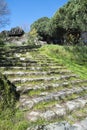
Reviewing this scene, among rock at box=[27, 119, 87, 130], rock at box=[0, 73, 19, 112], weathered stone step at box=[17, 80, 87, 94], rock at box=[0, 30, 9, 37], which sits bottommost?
rock at box=[27, 119, 87, 130]

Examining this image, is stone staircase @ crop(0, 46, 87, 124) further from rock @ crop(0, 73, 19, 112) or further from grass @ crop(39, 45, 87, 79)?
grass @ crop(39, 45, 87, 79)

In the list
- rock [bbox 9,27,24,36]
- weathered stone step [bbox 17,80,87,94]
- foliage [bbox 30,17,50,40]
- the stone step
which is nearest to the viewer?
weathered stone step [bbox 17,80,87,94]

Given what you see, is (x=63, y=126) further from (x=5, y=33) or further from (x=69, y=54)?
(x=5, y=33)

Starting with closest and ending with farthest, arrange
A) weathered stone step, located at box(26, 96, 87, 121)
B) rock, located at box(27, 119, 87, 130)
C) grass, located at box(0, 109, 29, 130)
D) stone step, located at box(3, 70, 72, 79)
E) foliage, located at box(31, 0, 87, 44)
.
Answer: grass, located at box(0, 109, 29, 130), rock, located at box(27, 119, 87, 130), weathered stone step, located at box(26, 96, 87, 121), stone step, located at box(3, 70, 72, 79), foliage, located at box(31, 0, 87, 44)

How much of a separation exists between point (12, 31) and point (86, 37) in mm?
12036

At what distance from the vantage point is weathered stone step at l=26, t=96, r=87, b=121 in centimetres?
529

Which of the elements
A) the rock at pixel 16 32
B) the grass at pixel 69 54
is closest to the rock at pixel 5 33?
the rock at pixel 16 32

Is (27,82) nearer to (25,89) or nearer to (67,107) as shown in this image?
(25,89)

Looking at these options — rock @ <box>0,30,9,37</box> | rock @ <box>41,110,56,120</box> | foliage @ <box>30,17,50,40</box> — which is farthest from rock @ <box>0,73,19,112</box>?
foliage @ <box>30,17,50,40</box>

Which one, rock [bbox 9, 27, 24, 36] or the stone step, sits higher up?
rock [bbox 9, 27, 24, 36]

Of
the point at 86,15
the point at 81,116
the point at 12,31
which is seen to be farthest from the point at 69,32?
the point at 81,116

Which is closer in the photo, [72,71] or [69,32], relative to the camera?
[72,71]

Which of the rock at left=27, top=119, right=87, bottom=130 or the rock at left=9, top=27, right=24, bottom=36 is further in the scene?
the rock at left=9, top=27, right=24, bottom=36

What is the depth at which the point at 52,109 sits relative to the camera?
575 centimetres
